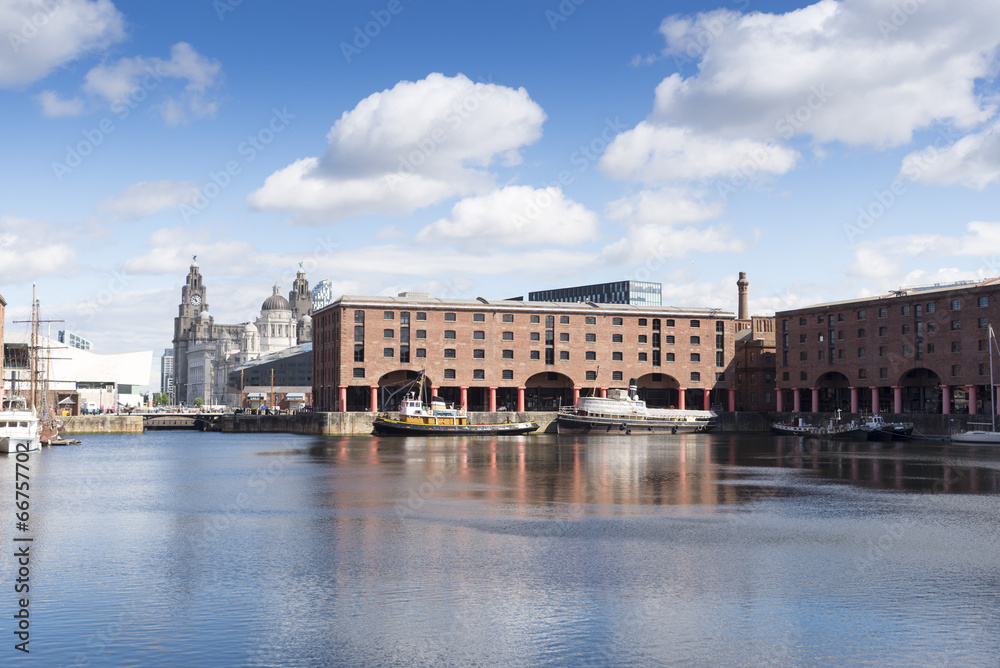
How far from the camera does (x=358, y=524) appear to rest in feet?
121

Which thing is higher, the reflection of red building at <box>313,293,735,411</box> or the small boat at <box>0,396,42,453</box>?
the reflection of red building at <box>313,293,735,411</box>

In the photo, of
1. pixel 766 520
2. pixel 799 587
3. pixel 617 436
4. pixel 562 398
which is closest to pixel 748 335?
pixel 562 398

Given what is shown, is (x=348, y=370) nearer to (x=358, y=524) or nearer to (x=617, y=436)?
(x=617, y=436)

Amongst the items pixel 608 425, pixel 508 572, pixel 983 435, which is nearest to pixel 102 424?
pixel 608 425

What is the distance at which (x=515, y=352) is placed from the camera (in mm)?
136250

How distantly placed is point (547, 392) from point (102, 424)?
2474 inches

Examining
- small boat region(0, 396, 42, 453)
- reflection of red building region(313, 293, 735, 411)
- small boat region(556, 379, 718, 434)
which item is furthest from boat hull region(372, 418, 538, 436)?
small boat region(0, 396, 42, 453)

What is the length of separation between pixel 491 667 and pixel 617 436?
103 metres

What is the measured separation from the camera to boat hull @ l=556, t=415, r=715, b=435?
12325 cm

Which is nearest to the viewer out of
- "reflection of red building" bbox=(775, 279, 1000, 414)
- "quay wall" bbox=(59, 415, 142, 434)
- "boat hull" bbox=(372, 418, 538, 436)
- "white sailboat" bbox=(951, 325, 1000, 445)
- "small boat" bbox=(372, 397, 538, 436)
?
"white sailboat" bbox=(951, 325, 1000, 445)

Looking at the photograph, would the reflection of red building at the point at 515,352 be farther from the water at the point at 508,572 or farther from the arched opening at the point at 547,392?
the water at the point at 508,572

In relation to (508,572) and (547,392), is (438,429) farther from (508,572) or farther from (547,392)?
(508,572)

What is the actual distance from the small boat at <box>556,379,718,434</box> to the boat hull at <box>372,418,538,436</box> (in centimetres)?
666

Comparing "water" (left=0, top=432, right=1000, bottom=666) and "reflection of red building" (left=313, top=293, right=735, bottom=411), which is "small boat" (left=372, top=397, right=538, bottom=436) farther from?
"water" (left=0, top=432, right=1000, bottom=666)
